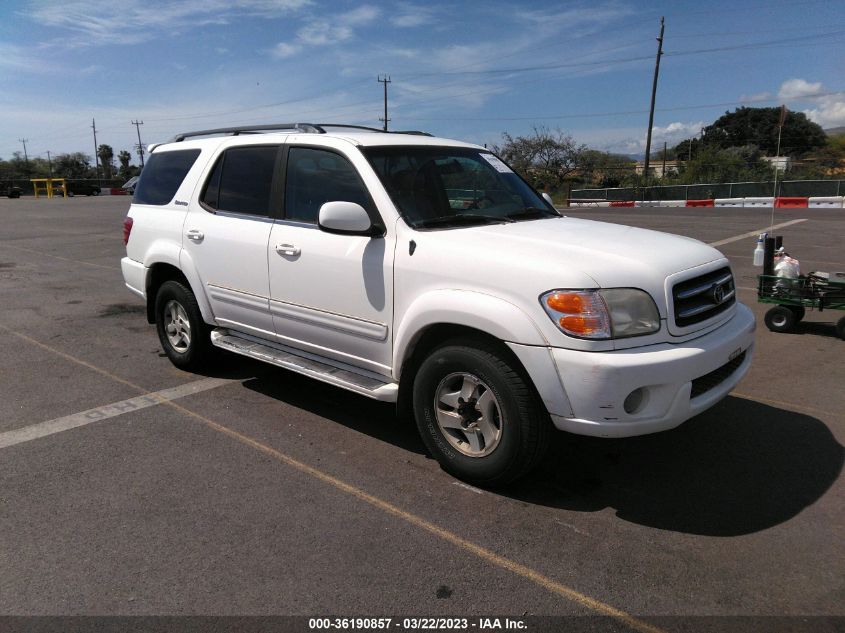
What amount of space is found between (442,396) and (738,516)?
1.63m

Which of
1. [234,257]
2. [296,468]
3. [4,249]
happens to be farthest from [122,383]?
[4,249]

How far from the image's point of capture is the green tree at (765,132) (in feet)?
253

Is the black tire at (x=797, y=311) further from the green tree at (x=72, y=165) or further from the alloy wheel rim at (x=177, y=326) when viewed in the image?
the green tree at (x=72, y=165)

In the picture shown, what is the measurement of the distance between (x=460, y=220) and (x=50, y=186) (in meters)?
57.2

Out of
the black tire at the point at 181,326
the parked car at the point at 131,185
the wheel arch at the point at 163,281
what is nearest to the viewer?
the wheel arch at the point at 163,281

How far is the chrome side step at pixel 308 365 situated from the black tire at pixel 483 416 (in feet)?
1.06

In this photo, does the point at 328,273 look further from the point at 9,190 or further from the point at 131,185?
the point at 9,190

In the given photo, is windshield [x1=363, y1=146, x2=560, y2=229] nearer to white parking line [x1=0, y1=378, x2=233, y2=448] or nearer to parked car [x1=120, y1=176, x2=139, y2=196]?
white parking line [x1=0, y1=378, x2=233, y2=448]

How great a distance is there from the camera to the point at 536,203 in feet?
15.3

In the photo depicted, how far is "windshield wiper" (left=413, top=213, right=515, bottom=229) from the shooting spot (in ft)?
12.4

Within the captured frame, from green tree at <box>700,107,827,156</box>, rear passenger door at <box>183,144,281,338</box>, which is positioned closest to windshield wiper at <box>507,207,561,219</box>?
rear passenger door at <box>183,144,281,338</box>

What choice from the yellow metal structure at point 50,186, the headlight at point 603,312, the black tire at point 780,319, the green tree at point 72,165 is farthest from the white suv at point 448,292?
the green tree at point 72,165

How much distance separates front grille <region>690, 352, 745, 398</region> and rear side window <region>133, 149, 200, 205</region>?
4.22 metres

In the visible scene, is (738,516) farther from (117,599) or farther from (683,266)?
(117,599)
